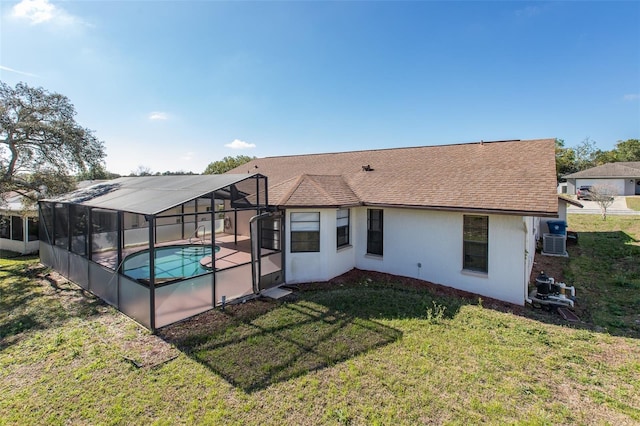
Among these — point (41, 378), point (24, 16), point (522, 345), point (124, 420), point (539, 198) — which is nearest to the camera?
point (124, 420)

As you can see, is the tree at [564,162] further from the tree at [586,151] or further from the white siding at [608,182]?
the white siding at [608,182]

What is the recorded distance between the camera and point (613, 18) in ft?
38.3

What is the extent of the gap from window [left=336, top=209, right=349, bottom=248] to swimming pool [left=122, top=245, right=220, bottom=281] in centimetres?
514

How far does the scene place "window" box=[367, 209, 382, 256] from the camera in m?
12.5

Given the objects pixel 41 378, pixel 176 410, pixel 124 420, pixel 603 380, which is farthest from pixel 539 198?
pixel 41 378

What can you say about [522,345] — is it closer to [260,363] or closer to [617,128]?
[260,363]

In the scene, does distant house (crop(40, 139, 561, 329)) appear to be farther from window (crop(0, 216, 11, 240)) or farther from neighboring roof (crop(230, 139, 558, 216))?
window (crop(0, 216, 11, 240))

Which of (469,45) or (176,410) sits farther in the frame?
(469,45)

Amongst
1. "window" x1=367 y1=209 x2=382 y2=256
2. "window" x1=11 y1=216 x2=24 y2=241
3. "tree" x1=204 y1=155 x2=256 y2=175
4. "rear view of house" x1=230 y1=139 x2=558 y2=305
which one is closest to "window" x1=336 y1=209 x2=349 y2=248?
"rear view of house" x1=230 y1=139 x2=558 y2=305

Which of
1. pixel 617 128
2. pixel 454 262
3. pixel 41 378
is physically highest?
pixel 617 128

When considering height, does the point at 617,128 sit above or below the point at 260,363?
above

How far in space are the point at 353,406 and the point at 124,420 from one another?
3529mm

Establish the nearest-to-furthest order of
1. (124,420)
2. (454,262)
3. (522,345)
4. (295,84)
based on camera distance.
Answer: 1. (124,420)
2. (522,345)
3. (454,262)
4. (295,84)

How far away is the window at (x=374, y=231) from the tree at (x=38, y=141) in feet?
45.8
